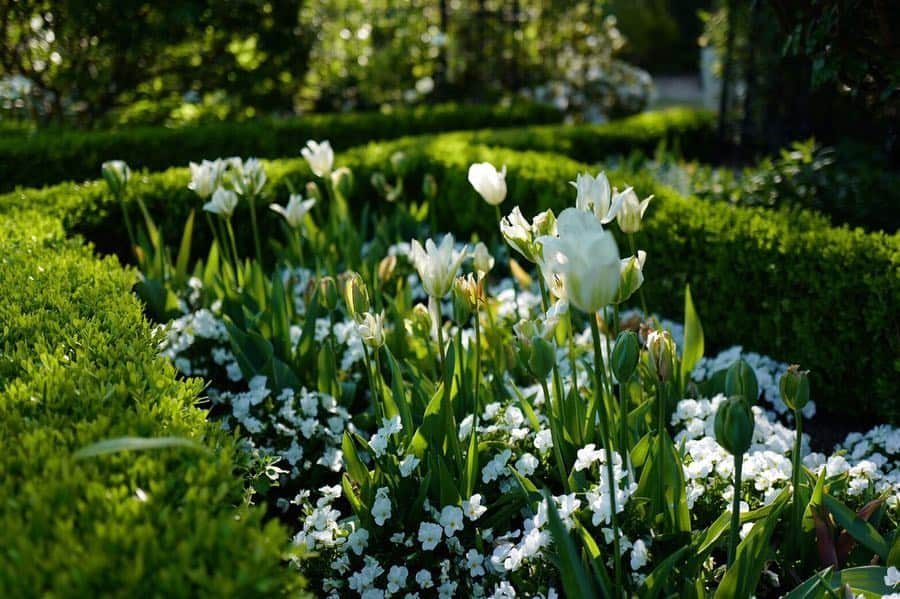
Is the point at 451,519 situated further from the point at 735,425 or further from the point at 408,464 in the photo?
the point at 735,425

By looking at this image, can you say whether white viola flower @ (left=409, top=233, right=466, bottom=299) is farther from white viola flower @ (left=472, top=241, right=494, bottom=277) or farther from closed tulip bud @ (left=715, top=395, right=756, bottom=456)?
closed tulip bud @ (left=715, top=395, right=756, bottom=456)

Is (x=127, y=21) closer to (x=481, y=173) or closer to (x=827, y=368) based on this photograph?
(x=481, y=173)

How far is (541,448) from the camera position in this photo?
97.3 inches

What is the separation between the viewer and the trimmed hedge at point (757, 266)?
3195 mm

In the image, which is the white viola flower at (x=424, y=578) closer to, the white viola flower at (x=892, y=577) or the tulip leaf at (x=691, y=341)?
the white viola flower at (x=892, y=577)

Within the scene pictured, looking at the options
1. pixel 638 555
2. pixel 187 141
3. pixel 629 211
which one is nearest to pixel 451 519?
pixel 638 555

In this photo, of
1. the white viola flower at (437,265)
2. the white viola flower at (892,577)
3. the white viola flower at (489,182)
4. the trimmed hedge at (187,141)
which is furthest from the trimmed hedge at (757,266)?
the white viola flower at (437,265)

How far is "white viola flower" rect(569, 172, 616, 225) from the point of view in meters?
2.11

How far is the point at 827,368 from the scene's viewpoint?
3.35 m

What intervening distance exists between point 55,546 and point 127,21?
21.5ft

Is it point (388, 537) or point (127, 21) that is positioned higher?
point (127, 21)

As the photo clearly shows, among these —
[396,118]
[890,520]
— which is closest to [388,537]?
[890,520]

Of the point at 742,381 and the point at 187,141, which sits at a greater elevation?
the point at 742,381

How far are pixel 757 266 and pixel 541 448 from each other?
1.58m
